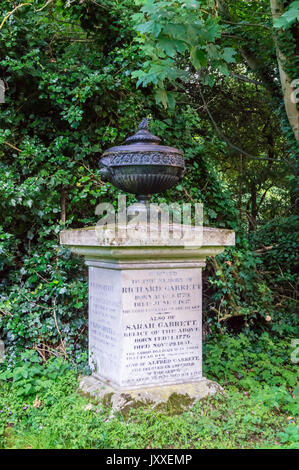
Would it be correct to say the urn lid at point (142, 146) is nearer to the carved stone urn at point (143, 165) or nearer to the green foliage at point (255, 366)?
the carved stone urn at point (143, 165)

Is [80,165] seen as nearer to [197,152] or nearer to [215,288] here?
[197,152]

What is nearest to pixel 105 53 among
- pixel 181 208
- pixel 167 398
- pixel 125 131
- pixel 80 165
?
pixel 125 131

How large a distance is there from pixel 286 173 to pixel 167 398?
7877mm

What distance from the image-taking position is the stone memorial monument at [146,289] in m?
3.40

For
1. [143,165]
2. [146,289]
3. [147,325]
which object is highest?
[143,165]

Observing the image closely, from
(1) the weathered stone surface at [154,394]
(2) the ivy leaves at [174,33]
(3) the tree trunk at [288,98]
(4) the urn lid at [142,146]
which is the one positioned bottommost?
(1) the weathered stone surface at [154,394]

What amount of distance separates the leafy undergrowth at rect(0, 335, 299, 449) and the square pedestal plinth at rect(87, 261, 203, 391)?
0.29 meters

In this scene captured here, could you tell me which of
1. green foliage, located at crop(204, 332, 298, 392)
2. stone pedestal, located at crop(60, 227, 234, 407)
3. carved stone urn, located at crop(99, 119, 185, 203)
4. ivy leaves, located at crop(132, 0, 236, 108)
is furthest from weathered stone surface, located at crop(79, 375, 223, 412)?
ivy leaves, located at crop(132, 0, 236, 108)

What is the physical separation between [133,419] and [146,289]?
3.08ft

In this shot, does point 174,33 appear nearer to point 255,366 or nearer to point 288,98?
point 255,366

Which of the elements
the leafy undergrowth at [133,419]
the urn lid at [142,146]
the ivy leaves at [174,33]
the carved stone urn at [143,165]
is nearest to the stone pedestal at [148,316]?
the leafy undergrowth at [133,419]

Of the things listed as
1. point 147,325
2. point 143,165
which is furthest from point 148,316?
point 143,165

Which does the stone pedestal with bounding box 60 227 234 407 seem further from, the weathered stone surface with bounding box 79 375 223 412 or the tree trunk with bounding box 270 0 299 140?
the tree trunk with bounding box 270 0 299 140

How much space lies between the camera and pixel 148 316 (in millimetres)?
3512
